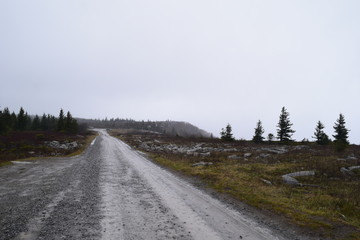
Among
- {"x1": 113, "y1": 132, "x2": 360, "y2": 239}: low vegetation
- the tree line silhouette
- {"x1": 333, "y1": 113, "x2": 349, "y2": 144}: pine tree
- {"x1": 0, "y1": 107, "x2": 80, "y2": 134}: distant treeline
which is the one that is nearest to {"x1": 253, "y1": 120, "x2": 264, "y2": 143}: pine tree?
the tree line silhouette

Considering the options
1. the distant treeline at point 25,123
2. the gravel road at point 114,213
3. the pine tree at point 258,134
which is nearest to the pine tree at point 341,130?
the pine tree at point 258,134

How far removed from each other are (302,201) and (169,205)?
247 inches

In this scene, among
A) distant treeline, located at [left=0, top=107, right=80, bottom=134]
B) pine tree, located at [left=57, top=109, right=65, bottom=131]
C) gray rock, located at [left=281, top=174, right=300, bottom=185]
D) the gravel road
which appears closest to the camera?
the gravel road

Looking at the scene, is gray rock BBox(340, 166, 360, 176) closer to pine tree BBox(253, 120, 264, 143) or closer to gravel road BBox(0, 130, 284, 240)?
gravel road BBox(0, 130, 284, 240)

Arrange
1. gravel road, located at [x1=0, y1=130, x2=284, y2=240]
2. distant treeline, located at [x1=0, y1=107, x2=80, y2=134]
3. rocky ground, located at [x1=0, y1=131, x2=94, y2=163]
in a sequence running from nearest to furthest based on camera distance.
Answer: gravel road, located at [x1=0, y1=130, x2=284, y2=240] < rocky ground, located at [x1=0, y1=131, x2=94, y2=163] < distant treeline, located at [x1=0, y1=107, x2=80, y2=134]

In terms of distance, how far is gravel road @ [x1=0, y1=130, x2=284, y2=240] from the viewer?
580cm

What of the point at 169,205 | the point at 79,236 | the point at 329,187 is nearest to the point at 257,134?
the point at 329,187

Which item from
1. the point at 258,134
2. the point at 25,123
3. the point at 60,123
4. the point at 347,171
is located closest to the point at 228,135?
the point at 258,134

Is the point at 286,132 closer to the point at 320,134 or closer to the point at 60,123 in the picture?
the point at 320,134

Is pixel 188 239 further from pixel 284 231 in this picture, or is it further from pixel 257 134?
pixel 257 134

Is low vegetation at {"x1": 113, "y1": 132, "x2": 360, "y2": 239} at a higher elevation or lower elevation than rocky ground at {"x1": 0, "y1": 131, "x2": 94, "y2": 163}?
higher

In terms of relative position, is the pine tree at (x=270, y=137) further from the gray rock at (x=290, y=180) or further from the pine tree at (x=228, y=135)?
the gray rock at (x=290, y=180)

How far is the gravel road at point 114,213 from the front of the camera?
5.80 metres

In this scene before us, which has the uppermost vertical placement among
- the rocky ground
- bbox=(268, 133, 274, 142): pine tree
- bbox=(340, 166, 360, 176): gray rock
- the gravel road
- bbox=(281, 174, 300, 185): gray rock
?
bbox=(268, 133, 274, 142): pine tree
